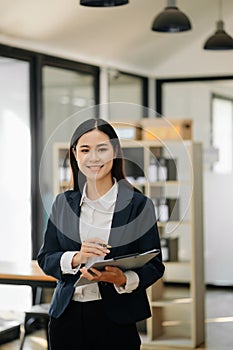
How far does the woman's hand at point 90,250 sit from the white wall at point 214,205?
603 centimetres

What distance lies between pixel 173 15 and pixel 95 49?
1.81 meters

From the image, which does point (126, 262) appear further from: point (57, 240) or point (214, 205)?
point (214, 205)

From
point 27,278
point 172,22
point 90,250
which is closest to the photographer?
point 90,250

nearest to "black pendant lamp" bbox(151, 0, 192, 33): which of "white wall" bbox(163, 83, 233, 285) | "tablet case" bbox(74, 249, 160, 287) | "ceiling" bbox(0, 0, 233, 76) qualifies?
"ceiling" bbox(0, 0, 233, 76)

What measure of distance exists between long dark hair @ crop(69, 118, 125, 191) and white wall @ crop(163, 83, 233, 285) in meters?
5.94

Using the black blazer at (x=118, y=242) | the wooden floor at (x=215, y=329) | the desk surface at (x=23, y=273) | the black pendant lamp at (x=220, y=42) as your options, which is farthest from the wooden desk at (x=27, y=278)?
the black pendant lamp at (x=220, y=42)

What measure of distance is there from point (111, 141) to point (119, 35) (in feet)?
15.6

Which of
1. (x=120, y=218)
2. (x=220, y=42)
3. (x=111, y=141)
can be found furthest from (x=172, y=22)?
(x=120, y=218)

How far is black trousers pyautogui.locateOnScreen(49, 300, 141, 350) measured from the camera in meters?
2.32

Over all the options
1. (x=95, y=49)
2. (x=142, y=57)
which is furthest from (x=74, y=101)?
(x=142, y=57)

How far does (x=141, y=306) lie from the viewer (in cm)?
236

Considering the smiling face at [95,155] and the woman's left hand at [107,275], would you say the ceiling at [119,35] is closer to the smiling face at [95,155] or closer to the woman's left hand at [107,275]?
the smiling face at [95,155]

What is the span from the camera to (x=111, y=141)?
2.33 m

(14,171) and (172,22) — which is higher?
(172,22)
